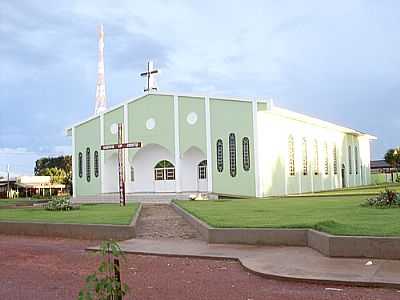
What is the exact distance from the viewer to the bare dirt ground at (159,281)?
25.3 ft

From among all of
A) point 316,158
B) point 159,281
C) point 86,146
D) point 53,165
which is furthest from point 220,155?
point 53,165

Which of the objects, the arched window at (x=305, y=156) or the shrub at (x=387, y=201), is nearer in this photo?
the shrub at (x=387, y=201)

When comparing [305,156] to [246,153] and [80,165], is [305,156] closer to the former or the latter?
[246,153]

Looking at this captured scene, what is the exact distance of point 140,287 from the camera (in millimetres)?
8430

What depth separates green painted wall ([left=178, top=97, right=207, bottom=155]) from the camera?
31812 mm

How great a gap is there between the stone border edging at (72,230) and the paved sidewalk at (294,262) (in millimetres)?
1579

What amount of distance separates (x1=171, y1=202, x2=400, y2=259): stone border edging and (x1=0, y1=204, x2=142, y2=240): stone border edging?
7.11 feet

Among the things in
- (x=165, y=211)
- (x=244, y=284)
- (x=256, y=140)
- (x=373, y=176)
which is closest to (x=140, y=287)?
(x=244, y=284)

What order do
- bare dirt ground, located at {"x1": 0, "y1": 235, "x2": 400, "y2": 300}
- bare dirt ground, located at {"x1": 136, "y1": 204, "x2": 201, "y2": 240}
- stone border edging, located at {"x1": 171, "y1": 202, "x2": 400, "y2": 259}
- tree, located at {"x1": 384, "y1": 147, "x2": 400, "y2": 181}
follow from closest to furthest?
bare dirt ground, located at {"x1": 0, "y1": 235, "x2": 400, "y2": 300}, stone border edging, located at {"x1": 171, "y1": 202, "x2": 400, "y2": 259}, bare dirt ground, located at {"x1": 136, "y1": 204, "x2": 201, "y2": 240}, tree, located at {"x1": 384, "y1": 147, "x2": 400, "y2": 181}

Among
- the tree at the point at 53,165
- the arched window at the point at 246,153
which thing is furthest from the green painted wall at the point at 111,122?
the tree at the point at 53,165

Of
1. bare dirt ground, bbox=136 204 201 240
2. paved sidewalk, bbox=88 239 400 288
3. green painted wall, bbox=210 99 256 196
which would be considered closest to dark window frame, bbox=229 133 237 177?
green painted wall, bbox=210 99 256 196

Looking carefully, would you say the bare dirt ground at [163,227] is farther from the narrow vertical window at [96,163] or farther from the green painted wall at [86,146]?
the green painted wall at [86,146]

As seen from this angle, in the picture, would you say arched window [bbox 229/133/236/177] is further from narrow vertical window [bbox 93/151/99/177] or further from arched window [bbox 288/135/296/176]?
narrow vertical window [bbox 93/151/99/177]

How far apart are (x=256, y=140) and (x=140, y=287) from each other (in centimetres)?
2195
